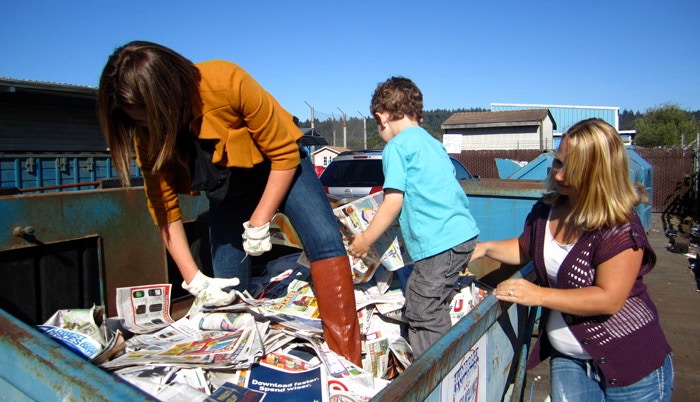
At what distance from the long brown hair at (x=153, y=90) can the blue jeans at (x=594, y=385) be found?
5.40 feet

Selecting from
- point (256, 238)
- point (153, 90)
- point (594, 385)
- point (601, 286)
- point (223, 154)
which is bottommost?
point (594, 385)

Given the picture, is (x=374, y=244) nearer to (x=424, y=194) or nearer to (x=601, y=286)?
(x=424, y=194)

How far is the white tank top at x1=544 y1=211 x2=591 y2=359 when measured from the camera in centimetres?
175

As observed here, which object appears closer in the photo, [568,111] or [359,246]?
[359,246]

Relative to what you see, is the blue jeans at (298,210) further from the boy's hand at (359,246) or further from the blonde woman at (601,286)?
the blonde woman at (601,286)

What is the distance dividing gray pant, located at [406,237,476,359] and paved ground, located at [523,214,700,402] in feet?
2.24

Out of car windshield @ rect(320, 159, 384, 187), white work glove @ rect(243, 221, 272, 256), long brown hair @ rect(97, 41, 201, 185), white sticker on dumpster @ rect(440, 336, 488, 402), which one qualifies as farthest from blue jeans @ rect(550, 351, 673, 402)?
car windshield @ rect(320, 159, 384, 187)

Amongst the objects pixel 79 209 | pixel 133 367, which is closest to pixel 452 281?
pixel 133 367

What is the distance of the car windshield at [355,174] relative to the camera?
6662mm

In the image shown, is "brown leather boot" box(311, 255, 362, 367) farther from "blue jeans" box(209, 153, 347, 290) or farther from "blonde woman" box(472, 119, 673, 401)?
"blonde woman" box(472, 119, 673, 401)

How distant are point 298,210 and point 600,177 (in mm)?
1101

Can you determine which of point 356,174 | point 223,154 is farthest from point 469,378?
point 356,174

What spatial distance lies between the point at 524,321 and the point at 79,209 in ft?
6.41

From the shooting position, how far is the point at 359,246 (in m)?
2.04
